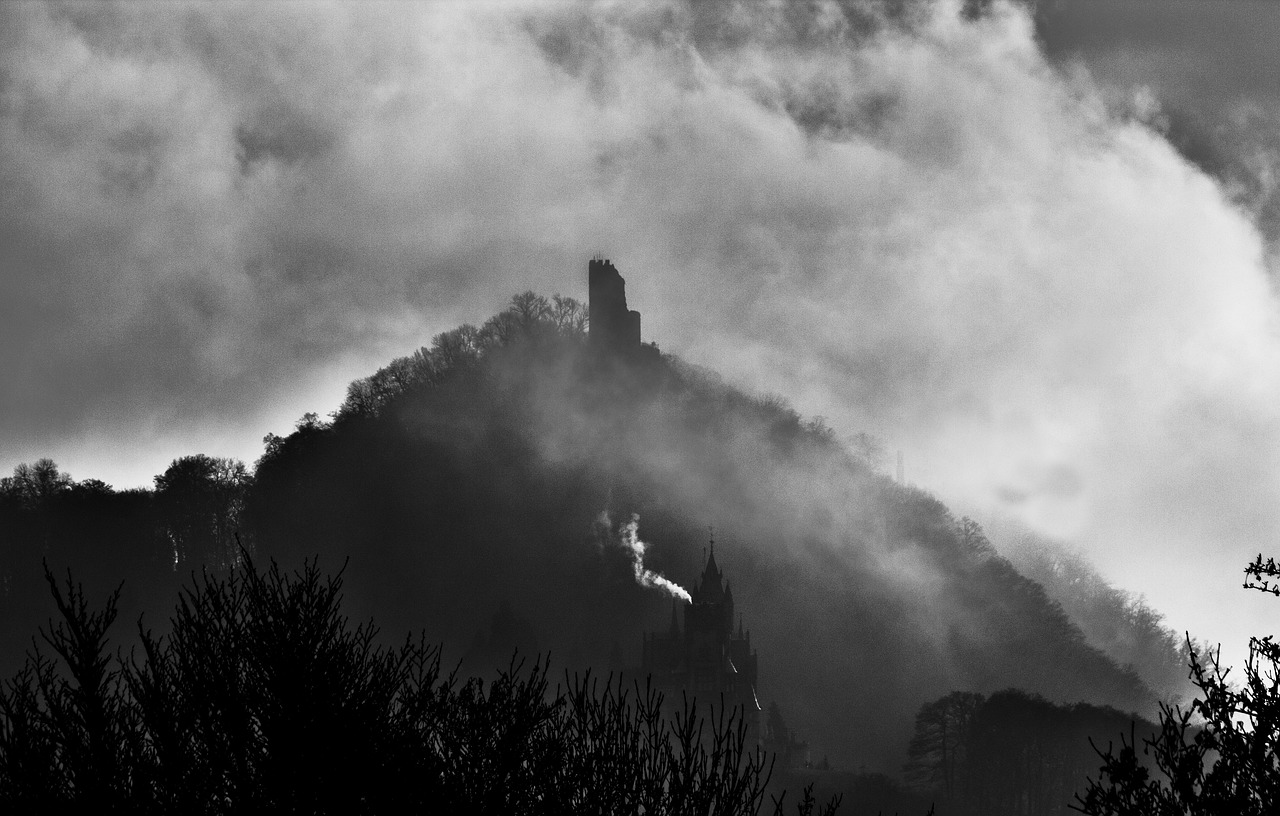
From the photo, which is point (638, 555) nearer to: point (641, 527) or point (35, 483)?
point (641, 527)

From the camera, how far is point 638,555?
115 meters

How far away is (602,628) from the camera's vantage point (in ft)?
352

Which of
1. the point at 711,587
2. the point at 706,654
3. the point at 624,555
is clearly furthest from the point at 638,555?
the point at 706,654

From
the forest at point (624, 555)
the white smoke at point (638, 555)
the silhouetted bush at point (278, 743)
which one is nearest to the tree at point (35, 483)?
the forest at point (624, 555)

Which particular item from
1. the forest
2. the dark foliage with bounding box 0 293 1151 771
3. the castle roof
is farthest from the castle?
the dark foliage with bounding box 0 293 1151 771

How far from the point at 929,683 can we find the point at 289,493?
5079 cm

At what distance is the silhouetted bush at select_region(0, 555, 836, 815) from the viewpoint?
1816cm

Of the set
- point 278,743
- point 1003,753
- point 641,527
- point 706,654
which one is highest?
point 641,527

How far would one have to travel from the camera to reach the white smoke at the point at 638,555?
362 feet

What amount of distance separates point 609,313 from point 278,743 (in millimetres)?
108120

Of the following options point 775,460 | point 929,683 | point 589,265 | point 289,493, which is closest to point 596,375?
point 589,265

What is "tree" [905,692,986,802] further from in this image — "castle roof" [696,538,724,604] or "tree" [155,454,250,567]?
"tree" [155,454,250,567]

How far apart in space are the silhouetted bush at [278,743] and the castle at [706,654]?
70940 mm

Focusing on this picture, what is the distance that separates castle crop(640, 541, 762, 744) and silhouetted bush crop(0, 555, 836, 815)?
70.9m
